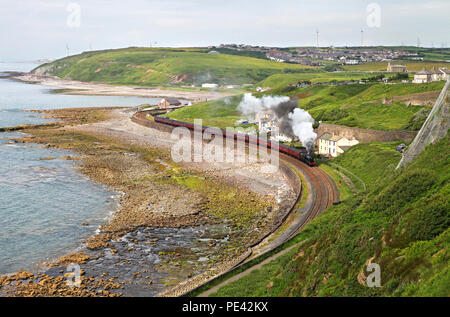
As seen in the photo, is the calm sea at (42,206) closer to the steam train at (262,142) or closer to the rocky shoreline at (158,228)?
the rocky shoreline at (158,228)

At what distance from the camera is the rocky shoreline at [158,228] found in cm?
3400

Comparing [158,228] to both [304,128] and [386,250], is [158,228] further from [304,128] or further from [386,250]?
[304,128]

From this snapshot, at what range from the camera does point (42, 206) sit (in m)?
51.9

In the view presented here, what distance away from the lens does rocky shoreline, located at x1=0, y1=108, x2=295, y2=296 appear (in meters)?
34.0

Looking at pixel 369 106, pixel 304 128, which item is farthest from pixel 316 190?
pixel 369 106

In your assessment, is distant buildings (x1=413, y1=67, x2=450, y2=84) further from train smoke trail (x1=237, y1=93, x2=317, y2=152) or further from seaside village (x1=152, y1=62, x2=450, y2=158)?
train smoke trail (x1=237, y1=93, x2=317, y2=152)

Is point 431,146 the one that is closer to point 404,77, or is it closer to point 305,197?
point 305,197

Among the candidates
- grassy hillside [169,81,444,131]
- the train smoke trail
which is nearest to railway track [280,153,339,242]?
the train smoke trail

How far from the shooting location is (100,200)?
180ft

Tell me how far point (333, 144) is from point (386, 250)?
51.9 m

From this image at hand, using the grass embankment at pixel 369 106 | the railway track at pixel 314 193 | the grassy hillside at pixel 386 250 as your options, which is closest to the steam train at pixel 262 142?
the railway track at pixel 314 193

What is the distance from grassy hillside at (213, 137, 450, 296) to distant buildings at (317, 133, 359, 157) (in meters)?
37.0
